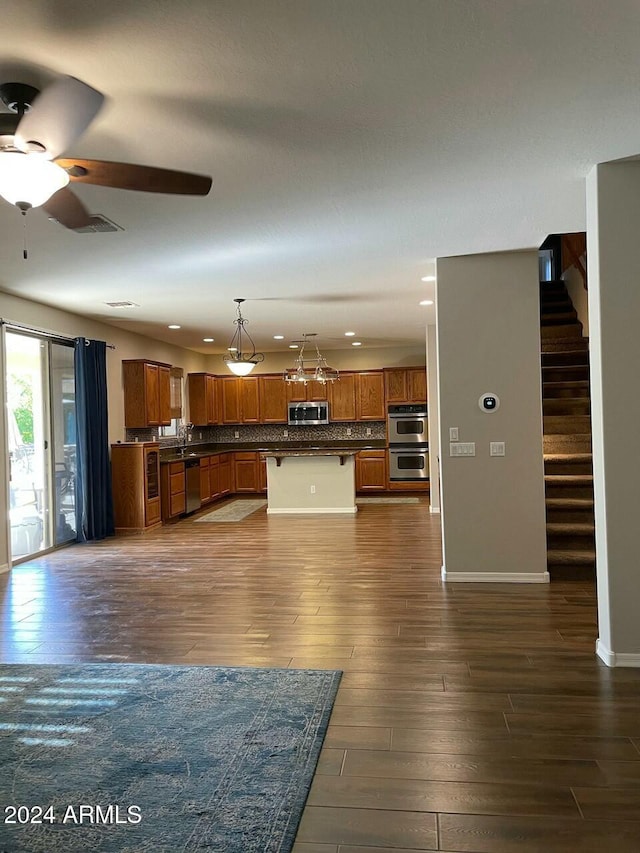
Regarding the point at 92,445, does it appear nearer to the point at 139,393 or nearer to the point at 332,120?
the point at 139,393

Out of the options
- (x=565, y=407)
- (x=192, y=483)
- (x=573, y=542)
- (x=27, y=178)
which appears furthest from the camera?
(x=192, y=483)

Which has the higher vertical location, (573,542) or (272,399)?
(272,399)

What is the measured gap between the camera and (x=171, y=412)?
9.81 m

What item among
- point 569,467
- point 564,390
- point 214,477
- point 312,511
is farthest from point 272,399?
point 569,467

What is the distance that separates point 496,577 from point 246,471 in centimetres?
720

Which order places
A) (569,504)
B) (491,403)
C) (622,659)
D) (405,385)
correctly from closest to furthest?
(622,659)
(491,403)
(569,504)
(405,385)

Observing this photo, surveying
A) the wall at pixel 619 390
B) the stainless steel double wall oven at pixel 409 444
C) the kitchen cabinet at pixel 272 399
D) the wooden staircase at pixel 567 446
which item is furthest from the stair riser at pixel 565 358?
the kitchen cabinet at pixel 272 399

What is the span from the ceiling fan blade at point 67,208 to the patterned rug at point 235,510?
646 centimetres

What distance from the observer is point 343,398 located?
11.7 m

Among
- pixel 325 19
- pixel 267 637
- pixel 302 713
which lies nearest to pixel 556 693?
pixel 302 713

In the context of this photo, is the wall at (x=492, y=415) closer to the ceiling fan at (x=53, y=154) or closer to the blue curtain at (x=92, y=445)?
the ceiling fan at (x=53, y=154)

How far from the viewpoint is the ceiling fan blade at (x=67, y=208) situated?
8.43 ft

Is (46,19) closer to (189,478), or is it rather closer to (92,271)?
(92,271)

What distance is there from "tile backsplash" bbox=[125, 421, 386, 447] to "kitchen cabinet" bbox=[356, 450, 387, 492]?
2.18ft
